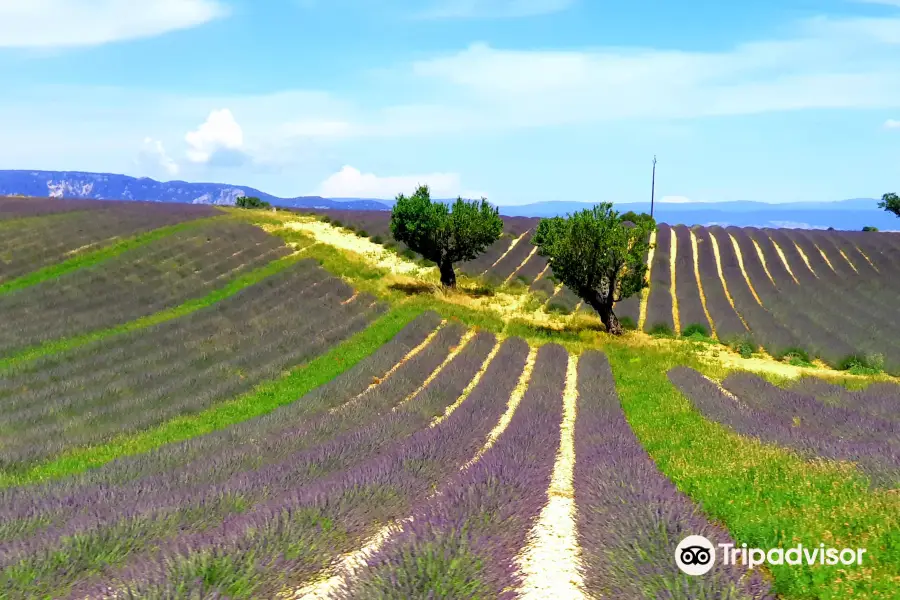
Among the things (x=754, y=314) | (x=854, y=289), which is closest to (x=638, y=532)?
(x=754, y=314)

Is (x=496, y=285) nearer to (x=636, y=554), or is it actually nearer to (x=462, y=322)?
(x=462, y=322)

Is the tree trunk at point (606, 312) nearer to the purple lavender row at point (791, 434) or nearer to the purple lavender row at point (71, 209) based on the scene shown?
the purple lavender row at point (791, 434)

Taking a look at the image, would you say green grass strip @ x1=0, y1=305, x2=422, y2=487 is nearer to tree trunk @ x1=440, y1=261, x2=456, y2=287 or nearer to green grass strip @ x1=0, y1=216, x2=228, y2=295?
tree trunk @ x1=440, y1=261, x2=456, y2=287

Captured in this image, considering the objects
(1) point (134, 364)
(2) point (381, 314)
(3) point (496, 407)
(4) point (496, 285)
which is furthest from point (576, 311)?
(1) point (134, 364)

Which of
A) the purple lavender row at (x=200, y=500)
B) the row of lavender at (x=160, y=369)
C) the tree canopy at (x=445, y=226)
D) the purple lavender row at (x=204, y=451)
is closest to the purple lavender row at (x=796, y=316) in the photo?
the tree canopy at (x=445, y=226)

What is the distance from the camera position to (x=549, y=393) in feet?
47.8

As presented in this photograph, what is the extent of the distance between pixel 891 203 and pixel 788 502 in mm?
77818

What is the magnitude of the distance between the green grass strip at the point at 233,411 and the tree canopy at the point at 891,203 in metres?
69.0

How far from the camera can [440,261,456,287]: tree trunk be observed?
3253cm

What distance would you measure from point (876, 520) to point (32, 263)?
3921cm

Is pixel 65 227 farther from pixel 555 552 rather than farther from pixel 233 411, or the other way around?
pixel 555 552

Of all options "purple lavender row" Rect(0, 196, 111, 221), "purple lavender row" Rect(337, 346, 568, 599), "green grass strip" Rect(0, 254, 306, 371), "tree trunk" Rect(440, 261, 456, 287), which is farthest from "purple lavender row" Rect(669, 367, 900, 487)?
"purple lavender row" Rect(0, 196, 111, 221)

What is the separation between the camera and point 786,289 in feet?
113

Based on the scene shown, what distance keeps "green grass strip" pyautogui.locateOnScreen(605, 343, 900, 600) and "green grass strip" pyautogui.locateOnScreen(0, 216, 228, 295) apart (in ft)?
105
